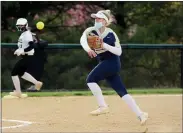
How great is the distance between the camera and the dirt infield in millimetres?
8625

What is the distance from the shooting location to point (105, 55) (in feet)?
29.4

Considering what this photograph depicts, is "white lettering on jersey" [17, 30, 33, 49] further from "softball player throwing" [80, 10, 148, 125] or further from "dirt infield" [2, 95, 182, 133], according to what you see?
"softball player throwing" [80, 10, 148, 125]

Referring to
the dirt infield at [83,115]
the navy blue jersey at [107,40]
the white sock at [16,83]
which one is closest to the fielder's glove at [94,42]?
the navy blue jersey at [107,40]

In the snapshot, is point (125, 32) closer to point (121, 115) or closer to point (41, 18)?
point (41, 18)

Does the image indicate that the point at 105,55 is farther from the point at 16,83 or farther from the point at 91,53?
the point at 16,83

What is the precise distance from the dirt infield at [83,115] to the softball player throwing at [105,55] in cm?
38

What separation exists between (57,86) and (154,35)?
6.77 m

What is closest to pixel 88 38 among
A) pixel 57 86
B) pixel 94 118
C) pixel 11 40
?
pixel 94 118

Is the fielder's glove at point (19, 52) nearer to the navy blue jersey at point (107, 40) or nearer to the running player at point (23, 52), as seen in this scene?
the running player at point (23, 52)

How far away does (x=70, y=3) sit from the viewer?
2464cm

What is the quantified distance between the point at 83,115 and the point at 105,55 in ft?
6.02

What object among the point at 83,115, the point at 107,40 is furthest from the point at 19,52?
the point at 107,40

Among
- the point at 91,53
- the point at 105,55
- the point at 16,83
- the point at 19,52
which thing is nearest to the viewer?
the point at 91,53

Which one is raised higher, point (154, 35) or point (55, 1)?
point (55, 1)
